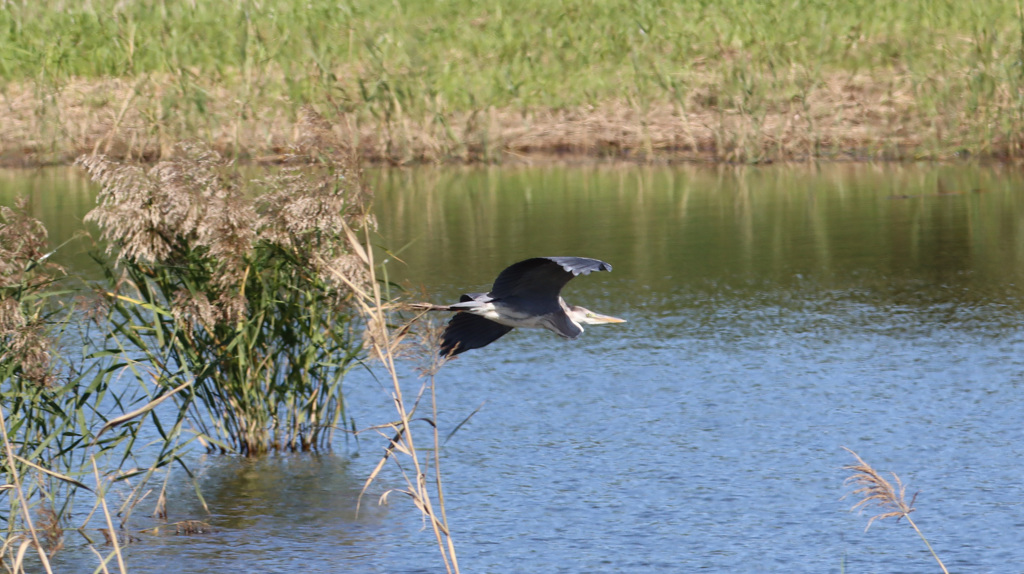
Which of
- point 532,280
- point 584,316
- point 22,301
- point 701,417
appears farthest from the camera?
point 701,417

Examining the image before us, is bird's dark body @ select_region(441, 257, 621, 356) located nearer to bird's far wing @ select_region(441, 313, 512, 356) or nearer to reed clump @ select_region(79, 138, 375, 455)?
bird's far wing @ select_region(441, 313, 512, 356)

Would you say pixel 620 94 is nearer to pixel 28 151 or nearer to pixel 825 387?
pixel 28 151

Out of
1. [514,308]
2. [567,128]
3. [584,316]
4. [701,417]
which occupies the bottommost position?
[701,417]

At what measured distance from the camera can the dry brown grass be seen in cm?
1528

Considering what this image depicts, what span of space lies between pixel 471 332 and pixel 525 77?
12.3 m

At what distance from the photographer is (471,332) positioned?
15.6 feet

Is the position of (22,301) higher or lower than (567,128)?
higher

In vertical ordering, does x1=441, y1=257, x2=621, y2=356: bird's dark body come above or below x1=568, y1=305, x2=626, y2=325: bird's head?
above

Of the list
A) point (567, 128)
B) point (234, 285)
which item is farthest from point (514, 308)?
point (567, 128)

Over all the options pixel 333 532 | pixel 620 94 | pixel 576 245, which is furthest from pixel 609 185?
pixel 333 532

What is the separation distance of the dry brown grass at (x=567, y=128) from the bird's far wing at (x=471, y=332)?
10.5m

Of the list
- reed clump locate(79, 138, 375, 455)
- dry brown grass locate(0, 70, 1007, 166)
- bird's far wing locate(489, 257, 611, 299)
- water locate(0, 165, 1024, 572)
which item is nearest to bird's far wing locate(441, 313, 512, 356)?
bird's far wing locate(489, 257, 611, 299)

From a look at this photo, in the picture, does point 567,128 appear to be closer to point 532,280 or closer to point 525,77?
point 525,77

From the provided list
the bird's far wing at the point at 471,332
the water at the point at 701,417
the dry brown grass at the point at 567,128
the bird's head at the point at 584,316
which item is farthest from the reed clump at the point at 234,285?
the dry brown grass at the point at 567,128
